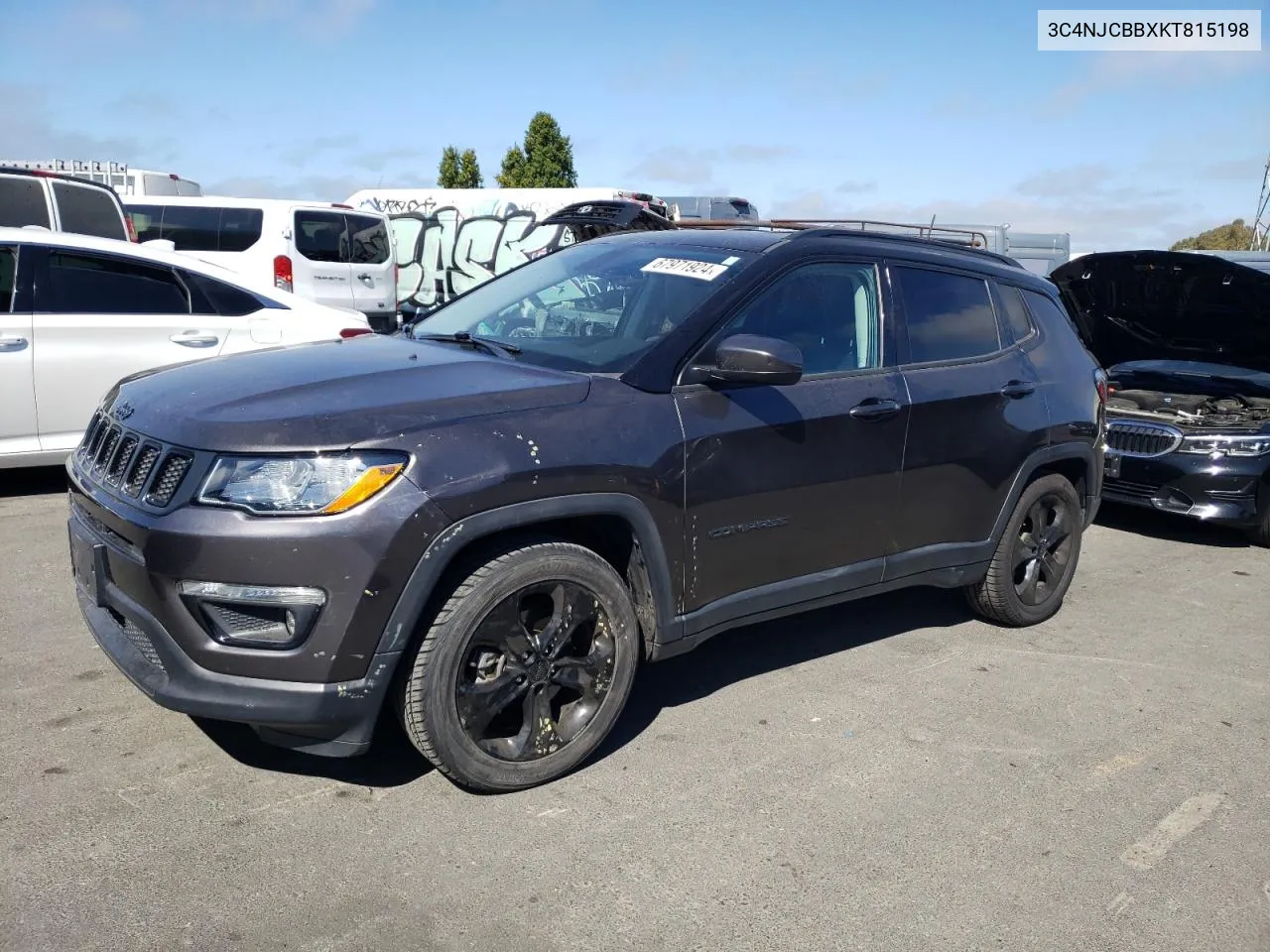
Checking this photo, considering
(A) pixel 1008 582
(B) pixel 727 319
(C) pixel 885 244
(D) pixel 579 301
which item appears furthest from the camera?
(A) pixel 1008 582

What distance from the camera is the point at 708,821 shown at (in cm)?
330

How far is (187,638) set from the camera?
2.96 metres

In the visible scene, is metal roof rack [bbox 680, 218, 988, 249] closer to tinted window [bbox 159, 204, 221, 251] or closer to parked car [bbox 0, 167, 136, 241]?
parked car [bbox 0, 167, 136, 241]

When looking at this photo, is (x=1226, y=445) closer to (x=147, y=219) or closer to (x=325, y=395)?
(x=325, y=395)

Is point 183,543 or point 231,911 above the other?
point 183,543

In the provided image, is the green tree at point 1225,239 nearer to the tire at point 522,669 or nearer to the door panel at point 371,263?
the door panel at point 371,263

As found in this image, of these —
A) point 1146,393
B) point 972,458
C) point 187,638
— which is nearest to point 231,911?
point 187,638

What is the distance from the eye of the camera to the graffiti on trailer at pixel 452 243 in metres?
19.8

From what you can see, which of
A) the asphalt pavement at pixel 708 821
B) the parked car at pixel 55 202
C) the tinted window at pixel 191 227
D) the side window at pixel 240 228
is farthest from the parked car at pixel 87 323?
the tinted window at pixel 191 227

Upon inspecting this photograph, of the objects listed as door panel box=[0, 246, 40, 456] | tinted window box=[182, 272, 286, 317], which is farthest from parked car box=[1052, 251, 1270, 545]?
door panel box=[0, 246, 40, 456]

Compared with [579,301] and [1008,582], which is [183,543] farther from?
[1008,582]

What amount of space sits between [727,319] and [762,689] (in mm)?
1477

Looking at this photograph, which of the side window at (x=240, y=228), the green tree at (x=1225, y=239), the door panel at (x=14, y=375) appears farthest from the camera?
the green tree at (x=1225, y=239)

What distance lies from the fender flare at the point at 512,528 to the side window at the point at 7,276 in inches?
180
